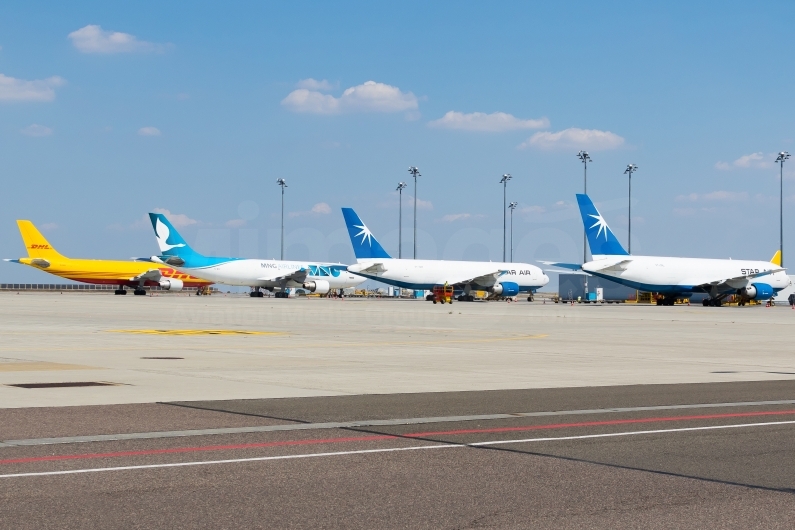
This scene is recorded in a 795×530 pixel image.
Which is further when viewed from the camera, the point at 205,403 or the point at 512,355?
the point at 512,355

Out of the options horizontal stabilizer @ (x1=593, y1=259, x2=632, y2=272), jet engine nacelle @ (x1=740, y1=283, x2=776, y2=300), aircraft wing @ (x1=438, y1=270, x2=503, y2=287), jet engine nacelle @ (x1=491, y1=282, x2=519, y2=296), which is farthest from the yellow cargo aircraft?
jet engine nacelle @ (x1=740, y1=283, x2=776, y2=300)

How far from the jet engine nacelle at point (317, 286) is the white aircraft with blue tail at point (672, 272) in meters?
27.4

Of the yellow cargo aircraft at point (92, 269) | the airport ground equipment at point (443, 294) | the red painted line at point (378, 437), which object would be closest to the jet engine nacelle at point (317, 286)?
the yellow cargo aircraft at point (92, 269)

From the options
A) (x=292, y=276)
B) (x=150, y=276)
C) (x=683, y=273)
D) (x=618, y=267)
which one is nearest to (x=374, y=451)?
(x=618, y=267)

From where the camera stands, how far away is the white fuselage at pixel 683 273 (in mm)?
85062

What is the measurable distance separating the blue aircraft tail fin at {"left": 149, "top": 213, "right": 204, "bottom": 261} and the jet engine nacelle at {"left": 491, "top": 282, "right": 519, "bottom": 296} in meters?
30.7

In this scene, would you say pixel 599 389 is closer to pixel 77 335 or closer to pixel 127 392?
pixel 127 392

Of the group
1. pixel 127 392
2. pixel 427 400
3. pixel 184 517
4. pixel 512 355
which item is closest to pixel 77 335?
pixel 512 355

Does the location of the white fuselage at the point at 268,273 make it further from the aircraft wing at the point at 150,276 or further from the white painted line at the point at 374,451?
the white painted line at the point at 374,451

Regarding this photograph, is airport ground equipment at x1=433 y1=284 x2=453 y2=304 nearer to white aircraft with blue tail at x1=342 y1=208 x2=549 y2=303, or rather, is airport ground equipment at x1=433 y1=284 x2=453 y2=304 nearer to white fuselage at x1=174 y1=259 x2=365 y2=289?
white aircraft with blue tail at x1=342 y1=208 x2=549 y2=303

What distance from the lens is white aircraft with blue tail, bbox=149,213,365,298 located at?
317 ft

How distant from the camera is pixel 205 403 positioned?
14898 millimetres

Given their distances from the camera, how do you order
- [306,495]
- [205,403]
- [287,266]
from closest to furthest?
[306,495] < [205,403] < [287,266]

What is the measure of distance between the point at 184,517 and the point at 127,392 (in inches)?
362
